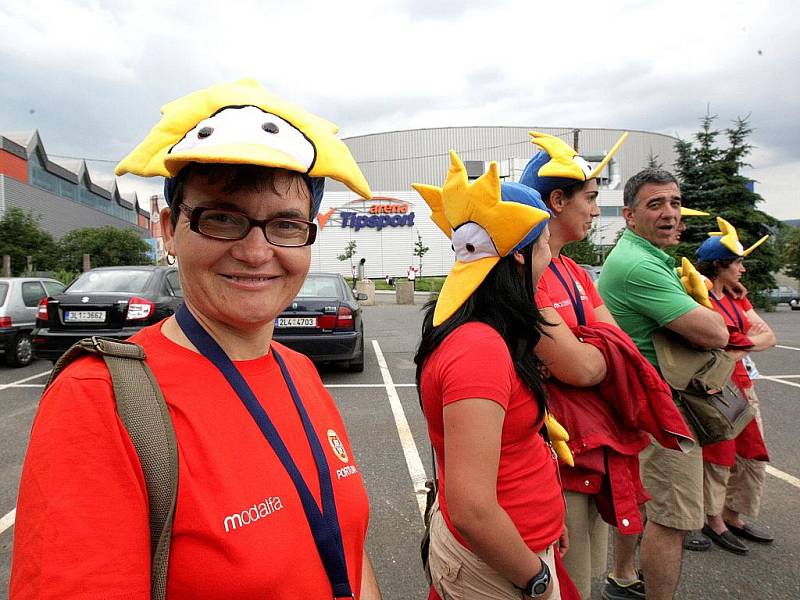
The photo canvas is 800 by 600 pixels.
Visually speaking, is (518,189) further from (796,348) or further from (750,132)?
(750,132)

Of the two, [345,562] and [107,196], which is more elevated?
[107,196]

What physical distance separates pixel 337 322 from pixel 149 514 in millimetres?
6489

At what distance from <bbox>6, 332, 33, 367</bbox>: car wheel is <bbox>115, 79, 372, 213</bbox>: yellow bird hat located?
9.46 m

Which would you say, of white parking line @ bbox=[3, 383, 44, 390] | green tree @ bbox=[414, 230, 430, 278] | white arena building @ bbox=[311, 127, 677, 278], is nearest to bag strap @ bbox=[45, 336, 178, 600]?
white parking line @ bbox=[3, 383, 44, 390]

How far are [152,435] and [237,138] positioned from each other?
0.56 meters

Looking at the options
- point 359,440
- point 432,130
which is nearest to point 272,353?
point 359,440

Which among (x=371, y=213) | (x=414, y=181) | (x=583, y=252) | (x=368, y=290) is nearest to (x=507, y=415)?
(x=583, y=252)

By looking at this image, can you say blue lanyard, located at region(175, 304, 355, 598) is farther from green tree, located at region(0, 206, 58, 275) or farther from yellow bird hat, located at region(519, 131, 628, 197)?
green tree, located at region(0, 206, 58, 275)

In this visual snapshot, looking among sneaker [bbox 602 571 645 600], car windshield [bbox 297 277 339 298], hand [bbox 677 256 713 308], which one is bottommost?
sneaker [bbox 602 571 645 600]

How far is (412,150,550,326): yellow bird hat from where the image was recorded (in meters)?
1.60

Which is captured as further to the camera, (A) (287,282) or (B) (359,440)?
(B) (359,440)

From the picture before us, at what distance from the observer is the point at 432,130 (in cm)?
5881

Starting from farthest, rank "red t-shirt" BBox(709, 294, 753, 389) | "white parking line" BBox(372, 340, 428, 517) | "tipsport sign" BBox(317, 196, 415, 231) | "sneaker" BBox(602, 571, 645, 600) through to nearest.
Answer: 1. "tipsport sign" BBox(317, 196, 415, 231)
2. "white parking line" BBox(372, 340, 428, 517)
3. "red t-shirt" BBox(709, 294, 753, 389)
4. "sneaker" BBox(602, 571, 645, 600)

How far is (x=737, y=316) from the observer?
11.2 feet
